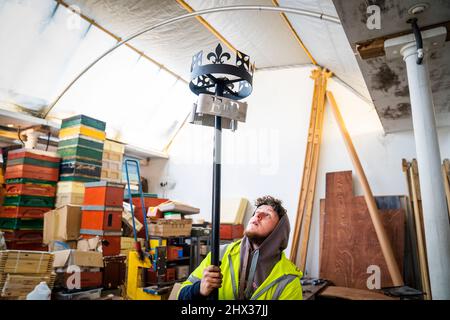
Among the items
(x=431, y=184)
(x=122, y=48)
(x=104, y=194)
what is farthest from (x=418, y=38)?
(x=122, y=48)

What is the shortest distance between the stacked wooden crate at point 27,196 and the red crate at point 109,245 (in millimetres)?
1352

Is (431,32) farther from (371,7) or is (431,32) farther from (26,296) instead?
(26,296)

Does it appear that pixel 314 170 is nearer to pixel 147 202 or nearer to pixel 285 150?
pixel 285 150

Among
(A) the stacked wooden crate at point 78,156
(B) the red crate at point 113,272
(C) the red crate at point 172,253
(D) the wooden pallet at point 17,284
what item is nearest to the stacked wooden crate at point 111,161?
(A) the stacked wooden crate at point 78,156

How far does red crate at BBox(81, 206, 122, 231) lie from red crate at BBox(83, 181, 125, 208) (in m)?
0.08

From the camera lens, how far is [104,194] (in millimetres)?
4145

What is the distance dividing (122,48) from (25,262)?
4.48 m

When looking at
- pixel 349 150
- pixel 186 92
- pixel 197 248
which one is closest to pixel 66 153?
pixel 197 248

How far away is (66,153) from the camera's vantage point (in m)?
5.29

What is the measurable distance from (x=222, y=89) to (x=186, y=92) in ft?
21.7

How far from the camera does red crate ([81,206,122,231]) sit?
408 centimetres

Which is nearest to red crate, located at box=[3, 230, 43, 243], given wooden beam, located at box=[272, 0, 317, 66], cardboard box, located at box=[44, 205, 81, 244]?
cardboard box, located at box=[44, 205, 81, 244]

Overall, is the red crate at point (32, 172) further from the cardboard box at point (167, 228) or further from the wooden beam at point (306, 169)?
the wooden beam at point (306, 169)

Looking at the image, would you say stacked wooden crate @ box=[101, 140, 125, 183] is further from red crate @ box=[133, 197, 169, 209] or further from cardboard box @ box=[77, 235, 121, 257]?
cardboard box @ box=[77, 235, 121, 257]
